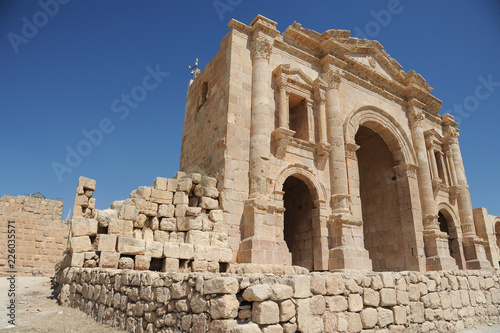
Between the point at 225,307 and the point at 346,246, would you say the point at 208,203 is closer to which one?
the point at 346,246

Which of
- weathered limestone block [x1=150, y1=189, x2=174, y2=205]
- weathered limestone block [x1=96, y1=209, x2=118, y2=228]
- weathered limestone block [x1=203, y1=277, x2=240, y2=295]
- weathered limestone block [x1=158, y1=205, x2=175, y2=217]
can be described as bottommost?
weathered limestone block [x1=203, y1=277, x2=240, y2=295]

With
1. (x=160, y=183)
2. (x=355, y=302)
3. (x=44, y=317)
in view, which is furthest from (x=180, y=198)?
(x=355, y=302)

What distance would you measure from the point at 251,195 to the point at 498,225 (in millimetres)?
17294

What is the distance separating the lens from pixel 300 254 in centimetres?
1208

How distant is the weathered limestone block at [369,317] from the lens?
447 centimetres

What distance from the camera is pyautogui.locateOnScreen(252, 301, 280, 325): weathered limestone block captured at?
3.49 meters

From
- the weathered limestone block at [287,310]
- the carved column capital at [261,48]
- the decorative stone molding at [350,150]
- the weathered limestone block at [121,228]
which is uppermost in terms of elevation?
the carved column capital at [261,48]

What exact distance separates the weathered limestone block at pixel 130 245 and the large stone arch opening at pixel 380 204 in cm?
1067

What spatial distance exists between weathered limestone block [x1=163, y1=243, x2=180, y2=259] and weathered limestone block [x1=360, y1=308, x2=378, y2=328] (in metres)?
4.74

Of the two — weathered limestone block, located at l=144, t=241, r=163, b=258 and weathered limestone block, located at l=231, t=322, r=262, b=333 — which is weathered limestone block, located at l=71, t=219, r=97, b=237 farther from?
weathered limestone block, located at l=231, t=322, r=262, b=333

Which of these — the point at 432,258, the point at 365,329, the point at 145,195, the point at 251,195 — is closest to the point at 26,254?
the point at 145,195

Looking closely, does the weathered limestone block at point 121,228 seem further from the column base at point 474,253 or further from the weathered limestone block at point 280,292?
the column base at point 474,253

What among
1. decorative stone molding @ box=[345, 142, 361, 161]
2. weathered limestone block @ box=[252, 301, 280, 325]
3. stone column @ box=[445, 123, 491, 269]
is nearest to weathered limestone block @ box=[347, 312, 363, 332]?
weathered limestone block @ box=[252, 301, 280, 325]

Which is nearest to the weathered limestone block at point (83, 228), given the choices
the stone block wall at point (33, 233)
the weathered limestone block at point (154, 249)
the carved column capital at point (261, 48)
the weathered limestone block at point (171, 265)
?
the weathered limestone block at point (154, 249)
